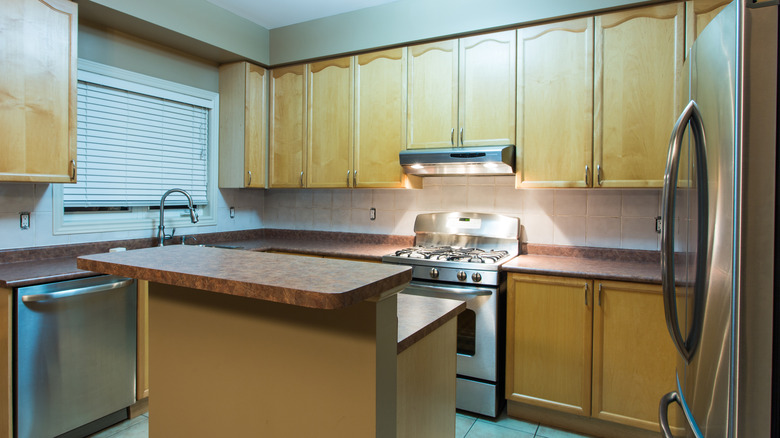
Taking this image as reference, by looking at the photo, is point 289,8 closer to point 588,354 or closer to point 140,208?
point 140,208

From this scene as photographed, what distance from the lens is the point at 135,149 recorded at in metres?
3.09

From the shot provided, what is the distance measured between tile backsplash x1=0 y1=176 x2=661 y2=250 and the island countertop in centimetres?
175

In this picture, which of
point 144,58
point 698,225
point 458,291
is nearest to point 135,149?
point 144,58

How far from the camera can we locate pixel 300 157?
11.7 feet

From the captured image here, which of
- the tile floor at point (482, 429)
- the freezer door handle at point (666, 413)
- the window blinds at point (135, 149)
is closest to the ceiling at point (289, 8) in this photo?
the window blinds at point (135, 149)

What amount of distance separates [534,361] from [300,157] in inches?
88.6

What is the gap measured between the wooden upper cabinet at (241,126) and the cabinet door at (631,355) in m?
2.63

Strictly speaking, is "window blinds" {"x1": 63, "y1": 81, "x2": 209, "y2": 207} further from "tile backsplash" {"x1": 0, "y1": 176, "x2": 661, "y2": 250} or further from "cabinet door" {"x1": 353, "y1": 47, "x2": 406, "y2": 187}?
"cabinet door" {"x1": 353, "y1": 47, "x2": 406, "y2": 187}

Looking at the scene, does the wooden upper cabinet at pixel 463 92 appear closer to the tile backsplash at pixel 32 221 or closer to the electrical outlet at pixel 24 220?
the tile backsplash at pixel 32 221

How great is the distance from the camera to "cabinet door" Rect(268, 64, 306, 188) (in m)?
3.56

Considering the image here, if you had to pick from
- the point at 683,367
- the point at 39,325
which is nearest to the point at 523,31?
the point at 683,367

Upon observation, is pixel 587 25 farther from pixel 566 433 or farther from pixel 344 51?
pixel 566 433

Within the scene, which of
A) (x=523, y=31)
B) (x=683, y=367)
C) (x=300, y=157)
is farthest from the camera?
(x=300, y=157)

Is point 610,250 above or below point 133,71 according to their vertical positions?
below
